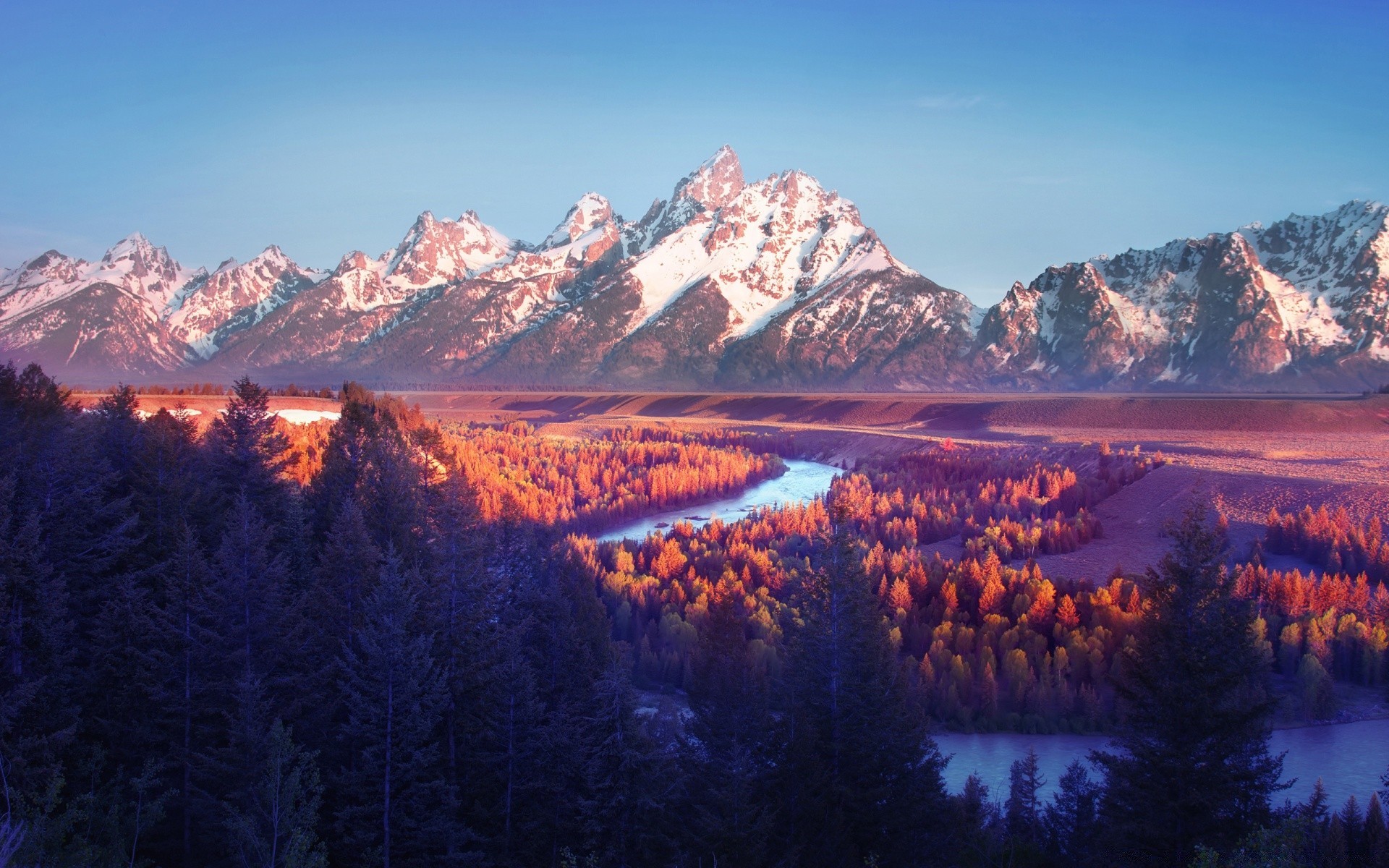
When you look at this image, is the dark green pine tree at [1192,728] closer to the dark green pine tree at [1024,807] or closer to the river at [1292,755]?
the dark green pine tree at [1024,807]

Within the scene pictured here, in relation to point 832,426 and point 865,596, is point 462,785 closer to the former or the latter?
point 865,596

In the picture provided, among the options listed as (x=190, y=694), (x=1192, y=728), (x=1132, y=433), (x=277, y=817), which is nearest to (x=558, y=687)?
(x=277, y=817)

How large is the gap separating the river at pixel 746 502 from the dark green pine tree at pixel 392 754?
1564 inches

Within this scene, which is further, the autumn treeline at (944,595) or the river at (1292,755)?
the autumn treeline at (944,595)

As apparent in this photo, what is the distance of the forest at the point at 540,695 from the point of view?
59.2ft

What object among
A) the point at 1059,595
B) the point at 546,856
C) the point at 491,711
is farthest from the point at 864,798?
the point at 1059,595

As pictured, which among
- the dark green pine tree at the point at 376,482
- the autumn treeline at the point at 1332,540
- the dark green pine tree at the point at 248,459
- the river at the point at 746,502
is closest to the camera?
the dark green pine tree at the point at 376,482

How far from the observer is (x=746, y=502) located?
79.8m

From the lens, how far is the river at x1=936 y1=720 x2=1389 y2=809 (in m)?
25.6

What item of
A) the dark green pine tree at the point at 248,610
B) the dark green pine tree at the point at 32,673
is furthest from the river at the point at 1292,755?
the dark green pine tree at the point at 32,673

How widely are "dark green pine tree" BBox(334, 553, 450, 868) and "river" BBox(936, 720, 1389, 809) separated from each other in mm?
16056

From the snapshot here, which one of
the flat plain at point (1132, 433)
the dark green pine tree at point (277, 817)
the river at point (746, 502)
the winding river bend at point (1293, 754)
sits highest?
the flat plain at point (1132, 433)

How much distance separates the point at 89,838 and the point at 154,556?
13.1 meters

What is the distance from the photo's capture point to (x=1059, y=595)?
37.5m
